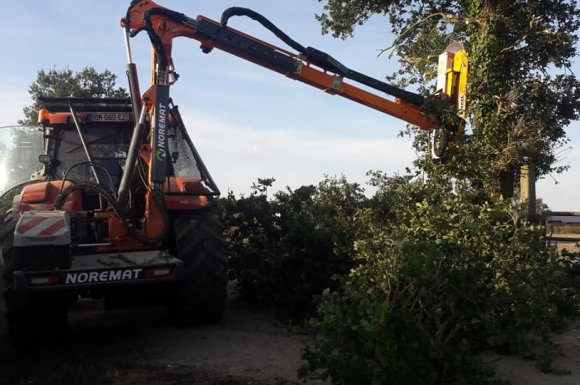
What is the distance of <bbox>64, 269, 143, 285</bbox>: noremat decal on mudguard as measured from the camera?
6051mm

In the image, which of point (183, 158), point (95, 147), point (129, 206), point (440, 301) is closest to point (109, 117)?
point (95, 147)

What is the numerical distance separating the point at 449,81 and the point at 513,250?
462 centimetres

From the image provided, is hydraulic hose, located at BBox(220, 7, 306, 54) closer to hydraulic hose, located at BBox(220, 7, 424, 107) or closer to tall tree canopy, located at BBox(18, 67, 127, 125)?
hydraulic hose, located at BBox(220, 7, 424, 107)

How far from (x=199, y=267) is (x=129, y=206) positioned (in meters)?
1.17

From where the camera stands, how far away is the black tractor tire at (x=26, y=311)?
20.6 feet

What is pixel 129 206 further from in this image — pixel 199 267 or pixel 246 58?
pixel 246 58

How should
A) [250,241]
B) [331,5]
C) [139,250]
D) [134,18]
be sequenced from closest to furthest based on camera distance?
[139,250], [134,18], [250,241], [331,5]

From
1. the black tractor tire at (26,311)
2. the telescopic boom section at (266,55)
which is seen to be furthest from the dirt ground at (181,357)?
the telescopic boom section at (266,55)

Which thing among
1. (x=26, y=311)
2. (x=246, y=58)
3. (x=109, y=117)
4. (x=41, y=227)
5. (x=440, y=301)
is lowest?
(x=26, y=311)

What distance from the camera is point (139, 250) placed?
7.03 metres

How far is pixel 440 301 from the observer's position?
496cm

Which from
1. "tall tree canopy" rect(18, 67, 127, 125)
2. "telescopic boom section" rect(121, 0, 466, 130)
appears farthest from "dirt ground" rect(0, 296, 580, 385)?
"tall tree canopy" rect(18, 67, 127, 125)

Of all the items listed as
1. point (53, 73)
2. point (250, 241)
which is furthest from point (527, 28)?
point (53, 73)

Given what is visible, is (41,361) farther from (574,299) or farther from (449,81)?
(449,81)
